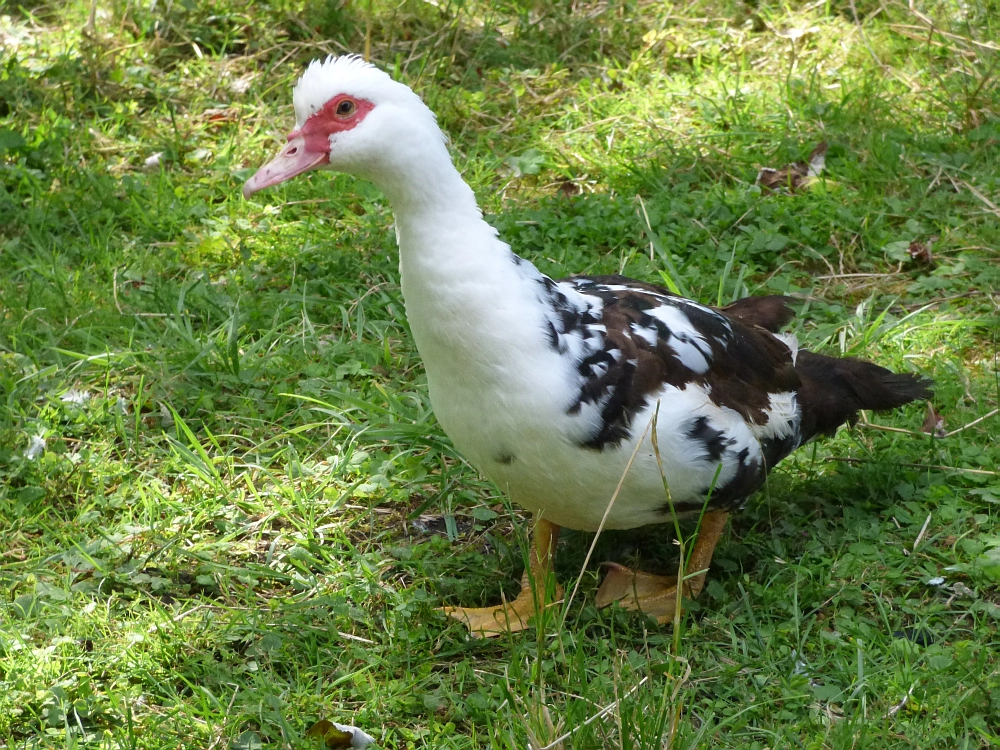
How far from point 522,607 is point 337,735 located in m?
0.75

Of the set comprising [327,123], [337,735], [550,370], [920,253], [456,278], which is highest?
[327,123]

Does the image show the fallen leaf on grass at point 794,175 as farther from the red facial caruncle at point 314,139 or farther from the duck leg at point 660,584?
the red facial caruncle at point 314,139

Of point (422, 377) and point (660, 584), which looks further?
point (422, 377)

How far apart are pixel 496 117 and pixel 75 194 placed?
2.07m

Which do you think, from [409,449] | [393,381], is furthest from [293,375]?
[409,449]

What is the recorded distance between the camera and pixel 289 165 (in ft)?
9.40

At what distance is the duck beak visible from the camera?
282 cm

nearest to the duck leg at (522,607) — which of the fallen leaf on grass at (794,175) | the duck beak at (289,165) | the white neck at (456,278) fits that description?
the white neck at (456,278)

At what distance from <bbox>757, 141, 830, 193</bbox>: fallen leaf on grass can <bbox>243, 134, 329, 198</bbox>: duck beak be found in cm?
281

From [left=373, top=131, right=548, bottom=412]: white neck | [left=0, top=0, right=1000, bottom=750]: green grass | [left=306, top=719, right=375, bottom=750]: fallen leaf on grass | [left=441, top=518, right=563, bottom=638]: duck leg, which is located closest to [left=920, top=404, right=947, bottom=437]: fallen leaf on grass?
[left=0, top=0, right=1000, bottom=750]: green grass

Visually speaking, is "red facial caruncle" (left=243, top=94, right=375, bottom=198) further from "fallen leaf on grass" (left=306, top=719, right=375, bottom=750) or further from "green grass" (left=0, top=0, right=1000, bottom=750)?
"fallen leaf on grass" (left=306, top=719, right=375, bottom=750)

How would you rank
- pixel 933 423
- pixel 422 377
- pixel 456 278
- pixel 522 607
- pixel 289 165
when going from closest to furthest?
pixel 456 278 → pixel 289 165 → pixel 522 607 → pixel 933 423 → pixel 422 377

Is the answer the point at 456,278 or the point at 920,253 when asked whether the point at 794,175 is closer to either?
the point at 920,253

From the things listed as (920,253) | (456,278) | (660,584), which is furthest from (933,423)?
(456,278)
